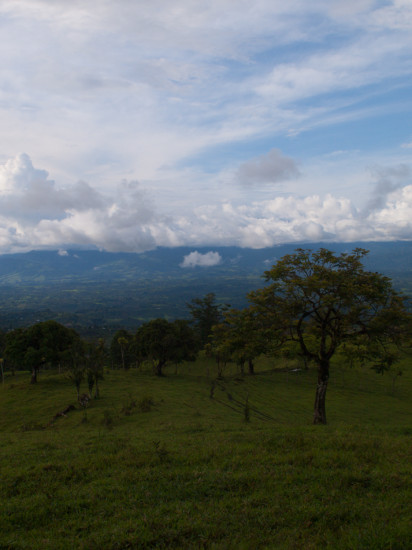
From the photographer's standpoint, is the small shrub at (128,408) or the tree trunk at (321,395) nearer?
the tree trunk at (321,395)

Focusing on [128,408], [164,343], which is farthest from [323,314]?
[164,343]

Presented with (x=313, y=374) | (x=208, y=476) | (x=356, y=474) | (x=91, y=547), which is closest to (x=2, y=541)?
(x=91, y=547)

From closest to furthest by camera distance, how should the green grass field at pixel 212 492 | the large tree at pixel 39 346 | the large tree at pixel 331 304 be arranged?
the green grass field at pixel 212 492 → the large tree at pixel 331 304 → the large tree at pixel 39 346

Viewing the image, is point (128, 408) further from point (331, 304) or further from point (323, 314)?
point (331, 304)

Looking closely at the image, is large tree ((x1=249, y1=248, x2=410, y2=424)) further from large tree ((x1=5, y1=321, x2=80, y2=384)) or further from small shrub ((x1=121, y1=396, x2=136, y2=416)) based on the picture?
large tree ((x1=5, y1=321, x2=80, y2=384))

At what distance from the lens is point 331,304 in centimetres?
1627

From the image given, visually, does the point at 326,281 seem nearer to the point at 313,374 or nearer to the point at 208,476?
the point at 208,476

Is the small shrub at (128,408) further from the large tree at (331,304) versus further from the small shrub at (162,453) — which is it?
the small shrub at (162,453)

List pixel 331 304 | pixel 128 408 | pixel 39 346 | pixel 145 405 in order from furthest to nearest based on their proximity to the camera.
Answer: pixel 39 346 < pixel 145 405 < pixel 128 408 < pixel 331 304

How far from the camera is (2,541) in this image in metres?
5.91

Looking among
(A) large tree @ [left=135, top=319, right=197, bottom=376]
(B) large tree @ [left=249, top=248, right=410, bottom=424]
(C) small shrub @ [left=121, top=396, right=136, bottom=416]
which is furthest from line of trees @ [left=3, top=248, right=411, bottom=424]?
(A) large tree @ [left=135, top=319, right=197, bottom=376]

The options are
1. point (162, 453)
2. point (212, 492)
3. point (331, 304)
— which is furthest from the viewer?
point (331, 304)

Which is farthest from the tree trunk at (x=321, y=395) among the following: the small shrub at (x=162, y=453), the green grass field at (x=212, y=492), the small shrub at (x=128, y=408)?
the small shrub at (x=128, y=408)

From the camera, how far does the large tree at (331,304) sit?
1622 cm
